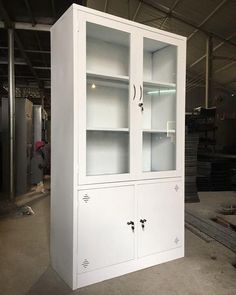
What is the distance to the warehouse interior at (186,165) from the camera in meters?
2.06

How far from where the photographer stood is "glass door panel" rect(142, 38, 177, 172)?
97.8 inches

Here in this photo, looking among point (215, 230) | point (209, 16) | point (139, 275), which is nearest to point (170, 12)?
point (209, 16)

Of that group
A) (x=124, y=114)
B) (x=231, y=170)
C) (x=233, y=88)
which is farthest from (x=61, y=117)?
(x=233, y=88)

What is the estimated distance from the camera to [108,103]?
8.06 feet

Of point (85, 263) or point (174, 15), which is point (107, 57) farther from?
point (174, 15)

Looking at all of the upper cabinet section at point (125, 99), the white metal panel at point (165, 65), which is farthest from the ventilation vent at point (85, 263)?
the white metal panel at point (165, 65)

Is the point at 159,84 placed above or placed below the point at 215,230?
above

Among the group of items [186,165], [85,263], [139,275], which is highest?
[186,165]

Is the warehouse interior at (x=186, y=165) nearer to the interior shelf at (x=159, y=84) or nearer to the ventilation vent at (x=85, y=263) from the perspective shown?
the ventilation vent at (x=85, y=263)

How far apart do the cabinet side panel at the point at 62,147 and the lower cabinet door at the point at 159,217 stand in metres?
0.58

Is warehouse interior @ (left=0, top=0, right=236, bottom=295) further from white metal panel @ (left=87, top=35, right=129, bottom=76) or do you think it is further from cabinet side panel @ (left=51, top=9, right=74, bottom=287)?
white metal panel @ (left=87, top=35, right=129, bottom=76)

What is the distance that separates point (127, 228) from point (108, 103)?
1.10m

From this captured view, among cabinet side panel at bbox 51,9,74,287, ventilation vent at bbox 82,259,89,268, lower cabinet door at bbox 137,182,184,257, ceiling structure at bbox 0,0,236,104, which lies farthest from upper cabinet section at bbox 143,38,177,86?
ceiling structure at bbox 0,0,236,104

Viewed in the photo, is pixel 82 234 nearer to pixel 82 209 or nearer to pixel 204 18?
pixel 82 209
